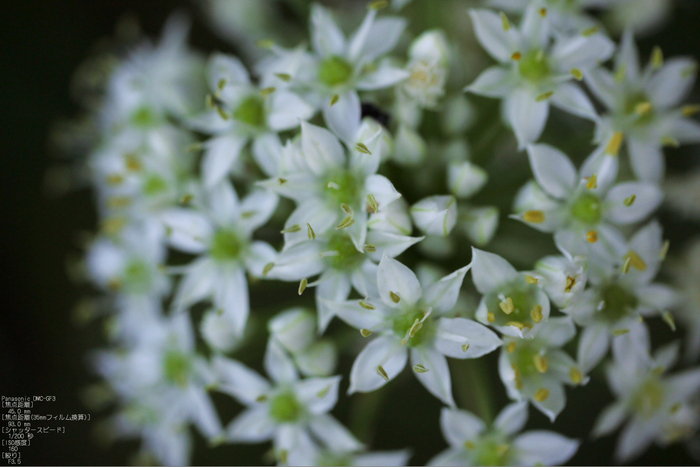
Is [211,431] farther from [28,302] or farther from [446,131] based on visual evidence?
[28,302]

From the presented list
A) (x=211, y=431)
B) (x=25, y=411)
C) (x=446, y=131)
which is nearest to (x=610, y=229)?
(x=446, y=131)

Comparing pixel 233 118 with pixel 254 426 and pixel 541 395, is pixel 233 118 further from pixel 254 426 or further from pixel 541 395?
pixel 541 395

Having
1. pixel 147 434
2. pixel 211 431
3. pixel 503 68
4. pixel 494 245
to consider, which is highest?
pixel 503 68

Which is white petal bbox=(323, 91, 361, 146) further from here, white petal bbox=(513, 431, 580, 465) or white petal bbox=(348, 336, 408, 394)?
white petal bbox=(513, 431, 580, 465)

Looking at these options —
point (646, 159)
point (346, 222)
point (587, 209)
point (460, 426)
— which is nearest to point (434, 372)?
point (460, 426)

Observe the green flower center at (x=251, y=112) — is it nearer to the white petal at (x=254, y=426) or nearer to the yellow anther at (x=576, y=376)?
the white petal at (x=254, y=426)

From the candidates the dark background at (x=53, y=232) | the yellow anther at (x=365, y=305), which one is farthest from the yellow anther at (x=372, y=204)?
the dark background at (x=53, y=232)

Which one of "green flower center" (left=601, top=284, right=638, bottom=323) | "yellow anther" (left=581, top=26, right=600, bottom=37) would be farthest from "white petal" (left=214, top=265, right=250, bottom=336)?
"yellow anther" (left=581, top=26, right=600, bottom=37)
